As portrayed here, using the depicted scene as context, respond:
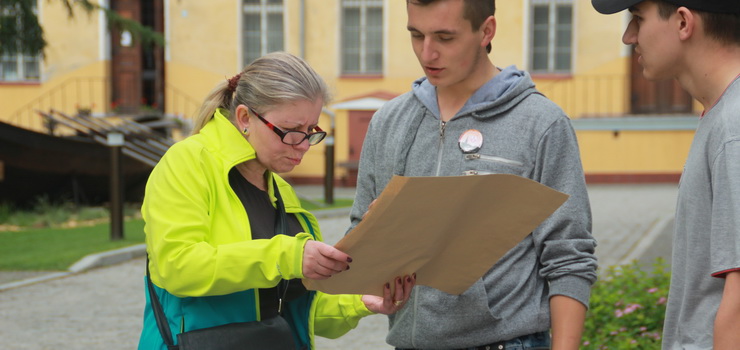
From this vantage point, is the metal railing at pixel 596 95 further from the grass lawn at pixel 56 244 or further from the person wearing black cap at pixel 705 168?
the person wearing black cap at pixel 705 168

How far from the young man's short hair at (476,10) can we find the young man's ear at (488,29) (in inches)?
0.5

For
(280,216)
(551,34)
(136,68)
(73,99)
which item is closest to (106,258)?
(280,216)

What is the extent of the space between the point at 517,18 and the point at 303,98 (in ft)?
67.9

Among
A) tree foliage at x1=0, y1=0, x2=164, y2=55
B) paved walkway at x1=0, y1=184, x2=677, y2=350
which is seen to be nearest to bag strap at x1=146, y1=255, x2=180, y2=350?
paved walkway at x1=0, y1=184, x2=677, y2=350

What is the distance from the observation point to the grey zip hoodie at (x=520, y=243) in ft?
8.13

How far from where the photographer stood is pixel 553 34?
22609 mm

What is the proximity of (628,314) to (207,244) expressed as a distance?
12.5 ft

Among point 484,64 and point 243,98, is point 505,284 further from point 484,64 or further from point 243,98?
point 243,98

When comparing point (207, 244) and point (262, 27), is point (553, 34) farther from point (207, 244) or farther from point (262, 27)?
point (207, 244)

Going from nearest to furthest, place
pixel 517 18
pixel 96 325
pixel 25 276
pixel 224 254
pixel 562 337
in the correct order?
pixel 224 254 < pixel 562 337 < pixel 96 325 < pixel 25 276 < pixel 517 18

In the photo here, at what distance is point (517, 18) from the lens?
74.2 feet

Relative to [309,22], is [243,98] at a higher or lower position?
lower

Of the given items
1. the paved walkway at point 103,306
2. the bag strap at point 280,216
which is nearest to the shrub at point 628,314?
the paved walkway at point 103,306

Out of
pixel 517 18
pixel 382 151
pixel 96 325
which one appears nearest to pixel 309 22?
pixel 517 18
